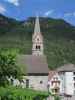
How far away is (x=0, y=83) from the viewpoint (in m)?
30.8

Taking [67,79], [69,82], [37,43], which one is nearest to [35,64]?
[67,79]

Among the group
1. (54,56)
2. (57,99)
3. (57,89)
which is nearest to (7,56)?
(57,99)

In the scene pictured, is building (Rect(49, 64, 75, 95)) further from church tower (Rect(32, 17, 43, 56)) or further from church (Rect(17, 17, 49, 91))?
church tower (Rect(32, 17, 43, 56))

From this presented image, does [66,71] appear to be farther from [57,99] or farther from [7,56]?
[7,56]

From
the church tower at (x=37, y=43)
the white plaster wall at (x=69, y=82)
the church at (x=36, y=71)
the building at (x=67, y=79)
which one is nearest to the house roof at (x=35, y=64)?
the church at (x=36, y=71)

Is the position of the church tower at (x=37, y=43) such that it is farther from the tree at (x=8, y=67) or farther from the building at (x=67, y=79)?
the tree at (x=8, y=67)

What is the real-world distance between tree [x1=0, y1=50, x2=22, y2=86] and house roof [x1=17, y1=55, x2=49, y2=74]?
46.1 meters

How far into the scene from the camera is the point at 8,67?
3038cm

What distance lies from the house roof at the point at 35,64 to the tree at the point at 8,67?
46095mm

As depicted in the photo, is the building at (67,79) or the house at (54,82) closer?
the building at (67,79)

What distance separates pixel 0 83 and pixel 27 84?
1864 inches

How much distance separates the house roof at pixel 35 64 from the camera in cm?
7832

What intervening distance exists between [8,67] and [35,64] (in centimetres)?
4974

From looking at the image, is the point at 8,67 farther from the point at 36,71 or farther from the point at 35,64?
the point at 35,64
